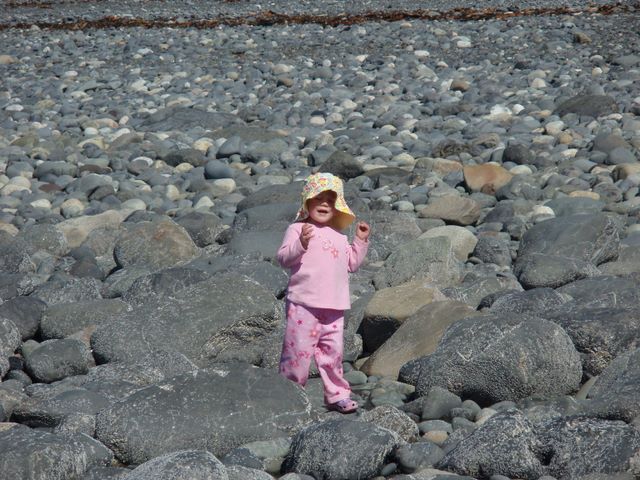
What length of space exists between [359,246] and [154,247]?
2693mm

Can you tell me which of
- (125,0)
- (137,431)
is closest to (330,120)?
(137,431)

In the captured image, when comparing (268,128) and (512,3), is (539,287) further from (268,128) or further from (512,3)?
(512,3)

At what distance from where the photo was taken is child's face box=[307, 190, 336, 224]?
5.17 metres

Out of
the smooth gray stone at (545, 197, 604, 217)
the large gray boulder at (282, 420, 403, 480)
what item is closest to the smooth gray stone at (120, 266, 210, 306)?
the large gray boulder at (282, 420, 403, 480)

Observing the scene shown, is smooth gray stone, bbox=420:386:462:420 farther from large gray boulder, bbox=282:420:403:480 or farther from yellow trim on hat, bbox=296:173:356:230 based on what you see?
yellow trim on hat, bbox=296:173:356:230

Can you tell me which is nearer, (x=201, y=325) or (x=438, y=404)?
(x=438, y=404)

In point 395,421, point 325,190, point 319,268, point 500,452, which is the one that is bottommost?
point 395,421

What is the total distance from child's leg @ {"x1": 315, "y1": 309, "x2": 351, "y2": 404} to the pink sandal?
0.34 feet

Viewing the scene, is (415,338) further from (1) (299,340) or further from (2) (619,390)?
(2) (619,390)

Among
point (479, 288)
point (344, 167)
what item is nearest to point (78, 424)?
point (479, 288)

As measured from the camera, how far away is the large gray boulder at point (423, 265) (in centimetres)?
677

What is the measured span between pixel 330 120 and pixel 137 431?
26.7 feet

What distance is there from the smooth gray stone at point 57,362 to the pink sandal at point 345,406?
1270mm

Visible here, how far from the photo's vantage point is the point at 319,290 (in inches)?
201
